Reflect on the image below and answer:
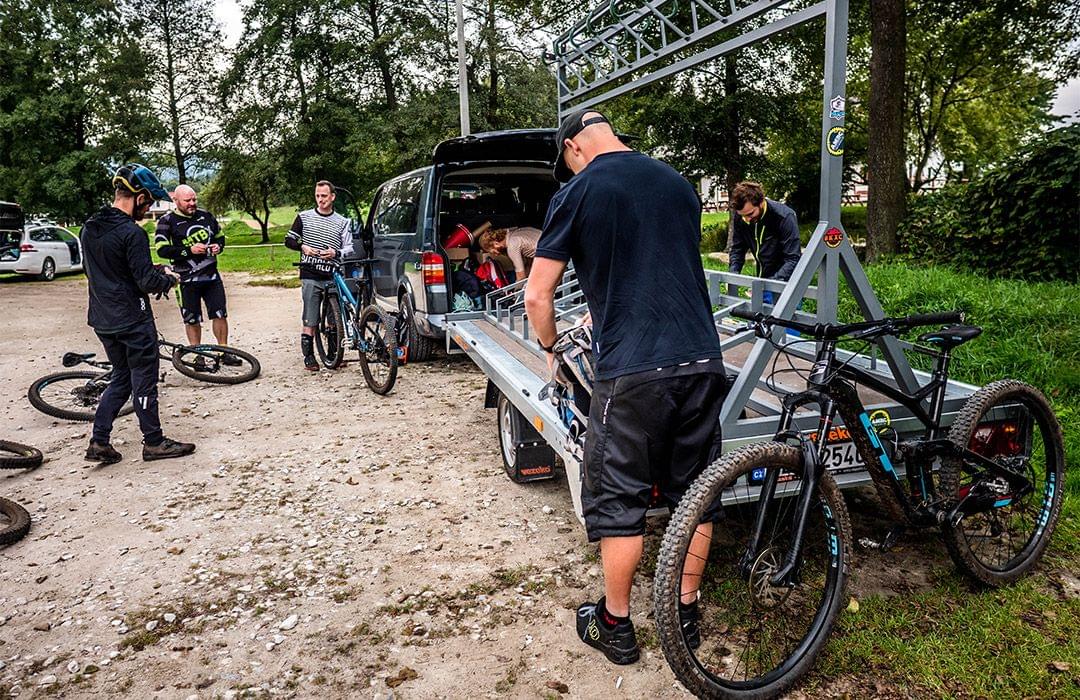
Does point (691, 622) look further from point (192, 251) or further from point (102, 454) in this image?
point (192, 251)

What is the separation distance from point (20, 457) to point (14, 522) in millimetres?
1149

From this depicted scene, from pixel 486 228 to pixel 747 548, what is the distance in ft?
19.5

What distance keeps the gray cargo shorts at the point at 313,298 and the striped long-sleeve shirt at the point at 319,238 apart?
0.20 feet

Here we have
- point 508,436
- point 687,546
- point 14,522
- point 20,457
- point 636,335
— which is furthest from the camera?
point 20,457

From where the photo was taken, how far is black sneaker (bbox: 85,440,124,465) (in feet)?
17.2

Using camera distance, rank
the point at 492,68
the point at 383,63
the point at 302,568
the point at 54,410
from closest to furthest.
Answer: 1. the point at 302,568
2. the point at 54,410
3. the point at 492,68
4. the point at 383,63

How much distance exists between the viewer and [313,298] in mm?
7953

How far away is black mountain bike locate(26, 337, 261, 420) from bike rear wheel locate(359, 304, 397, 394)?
1388mm

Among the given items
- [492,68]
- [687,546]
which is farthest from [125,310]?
[492,68]

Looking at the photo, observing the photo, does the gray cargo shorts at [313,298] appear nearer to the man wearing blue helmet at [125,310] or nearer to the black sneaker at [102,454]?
the man wearing blue helmet at [125,310]

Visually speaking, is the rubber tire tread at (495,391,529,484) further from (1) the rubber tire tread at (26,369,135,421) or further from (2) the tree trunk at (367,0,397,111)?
(2) the tree trunk at (367,0,397,111)

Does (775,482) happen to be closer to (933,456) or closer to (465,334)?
(933,456)

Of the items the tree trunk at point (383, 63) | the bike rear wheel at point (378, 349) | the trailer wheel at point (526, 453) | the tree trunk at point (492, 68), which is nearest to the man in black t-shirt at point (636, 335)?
the trailer wheel at point (526, 453)

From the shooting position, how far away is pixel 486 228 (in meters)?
8.02
